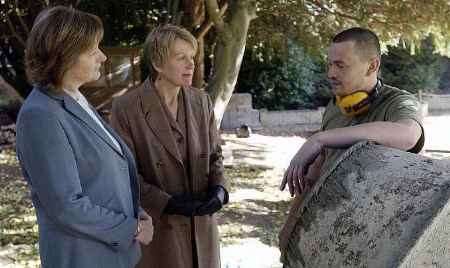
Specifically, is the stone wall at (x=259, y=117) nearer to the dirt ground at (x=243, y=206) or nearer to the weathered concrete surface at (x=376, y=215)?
the dirt ground at (x=243, y=206)

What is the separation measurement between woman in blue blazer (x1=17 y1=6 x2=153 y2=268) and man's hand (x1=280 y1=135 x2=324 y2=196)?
2.69ft

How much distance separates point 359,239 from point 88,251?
131 cm

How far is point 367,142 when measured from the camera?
130 centimetres

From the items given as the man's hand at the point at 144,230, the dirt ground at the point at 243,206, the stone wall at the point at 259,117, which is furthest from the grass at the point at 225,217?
the stone wall at the point at 259,117

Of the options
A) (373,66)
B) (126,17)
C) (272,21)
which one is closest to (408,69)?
(126,17)

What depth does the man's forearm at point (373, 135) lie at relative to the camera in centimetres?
141

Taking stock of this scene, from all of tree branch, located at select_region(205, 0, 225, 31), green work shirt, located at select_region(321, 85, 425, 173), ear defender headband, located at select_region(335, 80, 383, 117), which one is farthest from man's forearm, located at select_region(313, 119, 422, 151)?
tree branch, located at select_region(205, 0, 225, 31)

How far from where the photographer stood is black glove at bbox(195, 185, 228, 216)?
279 cm

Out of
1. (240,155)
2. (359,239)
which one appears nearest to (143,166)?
(359,239)

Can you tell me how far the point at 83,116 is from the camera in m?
2.10

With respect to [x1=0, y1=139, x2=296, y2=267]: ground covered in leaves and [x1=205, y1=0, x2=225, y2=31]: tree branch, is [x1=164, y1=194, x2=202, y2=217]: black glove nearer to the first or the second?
[x1=0, y1=139, x2=296, y2=267]: ground covered in leaves

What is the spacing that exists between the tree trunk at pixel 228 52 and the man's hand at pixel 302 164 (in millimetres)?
5285

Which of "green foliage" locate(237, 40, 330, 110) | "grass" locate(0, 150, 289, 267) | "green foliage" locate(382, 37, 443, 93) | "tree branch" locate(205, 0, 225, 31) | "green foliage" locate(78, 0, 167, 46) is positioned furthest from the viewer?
"green foliage" locate(382, 37, 443, 93)

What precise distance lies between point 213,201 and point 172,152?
1.01 ft
